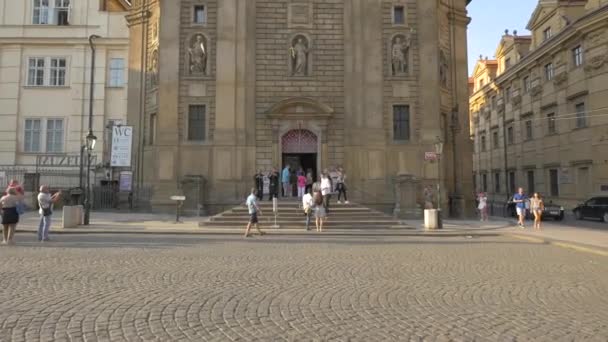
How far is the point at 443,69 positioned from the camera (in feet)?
98.5

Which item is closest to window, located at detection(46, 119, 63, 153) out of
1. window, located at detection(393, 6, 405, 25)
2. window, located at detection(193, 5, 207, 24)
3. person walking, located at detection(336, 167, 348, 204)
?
window, located at detection(193, 5, 207, 24)

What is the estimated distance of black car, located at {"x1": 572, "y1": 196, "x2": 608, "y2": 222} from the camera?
95.1 ft

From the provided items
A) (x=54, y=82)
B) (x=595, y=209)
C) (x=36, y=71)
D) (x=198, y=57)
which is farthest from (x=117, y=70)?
(x=595, y=209)

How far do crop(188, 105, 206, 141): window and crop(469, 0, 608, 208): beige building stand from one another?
1049 inches

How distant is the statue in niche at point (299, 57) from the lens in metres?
27.8

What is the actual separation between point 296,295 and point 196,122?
71.0 feet

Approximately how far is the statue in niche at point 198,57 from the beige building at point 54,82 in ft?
30.8

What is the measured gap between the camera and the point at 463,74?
31.7 metres

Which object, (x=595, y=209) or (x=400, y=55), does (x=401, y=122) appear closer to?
(x=400, y=55)

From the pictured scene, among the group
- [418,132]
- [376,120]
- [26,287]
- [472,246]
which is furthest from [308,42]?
[26,287]

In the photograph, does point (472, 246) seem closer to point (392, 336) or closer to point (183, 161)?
point (392, 336)

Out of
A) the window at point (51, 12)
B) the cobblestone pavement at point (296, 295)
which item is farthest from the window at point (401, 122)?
the window at point (51, 12)

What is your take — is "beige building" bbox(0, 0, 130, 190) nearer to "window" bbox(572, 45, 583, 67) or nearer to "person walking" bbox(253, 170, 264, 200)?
"person walking" bbox(253, 170, 264, 200)

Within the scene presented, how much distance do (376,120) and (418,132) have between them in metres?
2.55
